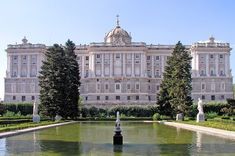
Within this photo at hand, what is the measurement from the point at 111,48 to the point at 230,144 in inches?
2973

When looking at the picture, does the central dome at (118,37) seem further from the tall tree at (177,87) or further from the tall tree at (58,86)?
the tall tree at (58,86)

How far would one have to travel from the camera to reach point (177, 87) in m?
49.4

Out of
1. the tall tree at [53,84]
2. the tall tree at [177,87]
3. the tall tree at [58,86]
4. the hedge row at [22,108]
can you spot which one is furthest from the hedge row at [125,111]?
the tall tree at [53,84]

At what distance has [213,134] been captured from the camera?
24406mm

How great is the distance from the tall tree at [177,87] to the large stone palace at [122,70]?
109ft

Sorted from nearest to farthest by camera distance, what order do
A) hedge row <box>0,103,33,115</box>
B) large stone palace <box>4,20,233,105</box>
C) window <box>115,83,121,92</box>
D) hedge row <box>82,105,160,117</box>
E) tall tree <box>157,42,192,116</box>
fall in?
1. tall tree <box>157,42,192,116</box>
2. hedge row <box>0,103,33,115</box>
3. hedge row <box>82,105,160,117</box>
4. window <box>115,83,121,92</box>
5. large stone palace <box>4,20,233,105</box>

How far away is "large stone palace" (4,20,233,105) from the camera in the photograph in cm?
9050

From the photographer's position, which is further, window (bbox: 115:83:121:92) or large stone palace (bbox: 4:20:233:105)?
large stone palace (bbox: 4:20:233:105)

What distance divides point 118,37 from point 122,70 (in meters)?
8.49

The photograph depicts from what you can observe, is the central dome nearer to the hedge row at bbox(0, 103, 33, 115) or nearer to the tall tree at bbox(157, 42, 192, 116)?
the hedge row at bbox(0, 103, 33, 115)

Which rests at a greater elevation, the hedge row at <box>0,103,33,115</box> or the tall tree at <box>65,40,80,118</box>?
the tall tree at <box>65,40,80,118</box>

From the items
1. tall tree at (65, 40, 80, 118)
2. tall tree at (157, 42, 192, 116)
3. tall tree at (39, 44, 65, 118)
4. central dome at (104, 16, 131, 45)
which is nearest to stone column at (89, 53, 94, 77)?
central dome at (104, 16, 131, 45)

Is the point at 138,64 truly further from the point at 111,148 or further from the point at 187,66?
the point at 111,148

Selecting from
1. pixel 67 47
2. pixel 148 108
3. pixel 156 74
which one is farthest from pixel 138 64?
pixel 67 47
